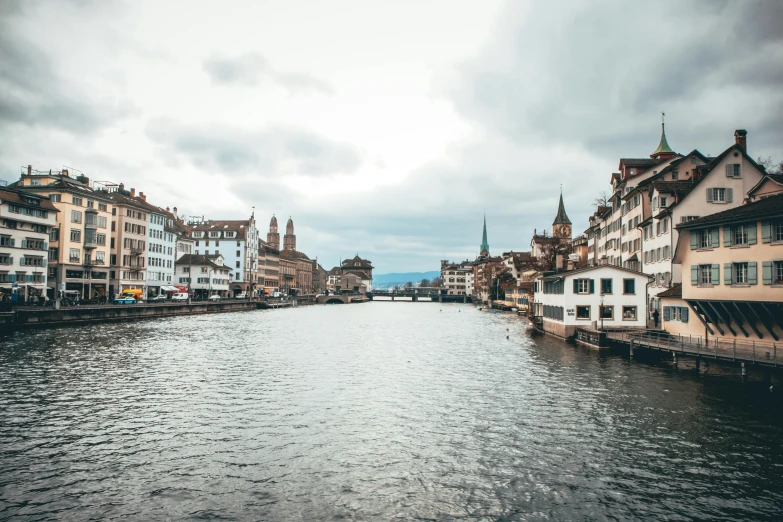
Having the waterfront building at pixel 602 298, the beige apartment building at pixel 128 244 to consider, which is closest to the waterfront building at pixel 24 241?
the beige apartment building at pixel 128 244

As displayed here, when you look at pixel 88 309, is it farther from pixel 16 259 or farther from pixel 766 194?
pixel 766 194

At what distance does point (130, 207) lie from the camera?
112m

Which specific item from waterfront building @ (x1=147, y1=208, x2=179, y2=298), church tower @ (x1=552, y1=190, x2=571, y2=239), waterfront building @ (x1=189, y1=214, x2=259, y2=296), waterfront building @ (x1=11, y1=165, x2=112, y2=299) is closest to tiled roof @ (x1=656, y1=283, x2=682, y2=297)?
waterfront building @ (x1=11, y1=165, x2=112, y2=299)

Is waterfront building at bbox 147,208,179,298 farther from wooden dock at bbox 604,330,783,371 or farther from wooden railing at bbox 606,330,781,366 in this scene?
wooden railing at bbox 606,330,781,366

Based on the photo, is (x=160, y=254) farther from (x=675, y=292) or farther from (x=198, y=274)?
(x=675, y=292)

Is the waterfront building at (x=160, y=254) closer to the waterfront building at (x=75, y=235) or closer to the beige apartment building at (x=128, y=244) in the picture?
the beige apartment building at (x=128, y=244)

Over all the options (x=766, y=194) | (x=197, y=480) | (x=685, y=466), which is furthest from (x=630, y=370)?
(x=197, y=480)

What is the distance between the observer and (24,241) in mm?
81000

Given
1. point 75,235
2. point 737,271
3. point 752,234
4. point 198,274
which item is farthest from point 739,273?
point 198,274

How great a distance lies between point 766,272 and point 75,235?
4063 inches

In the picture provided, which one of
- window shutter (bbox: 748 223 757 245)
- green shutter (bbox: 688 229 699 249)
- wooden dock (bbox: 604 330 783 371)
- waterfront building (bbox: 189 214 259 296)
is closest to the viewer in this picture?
wooden dock (bbox: 604 330 783 371)

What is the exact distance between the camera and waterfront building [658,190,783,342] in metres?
35.6

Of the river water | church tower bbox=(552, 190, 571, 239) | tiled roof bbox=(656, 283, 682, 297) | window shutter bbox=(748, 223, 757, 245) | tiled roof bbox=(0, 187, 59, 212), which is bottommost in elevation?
the river water

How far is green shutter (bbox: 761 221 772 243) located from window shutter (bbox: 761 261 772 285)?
5.05 feet
